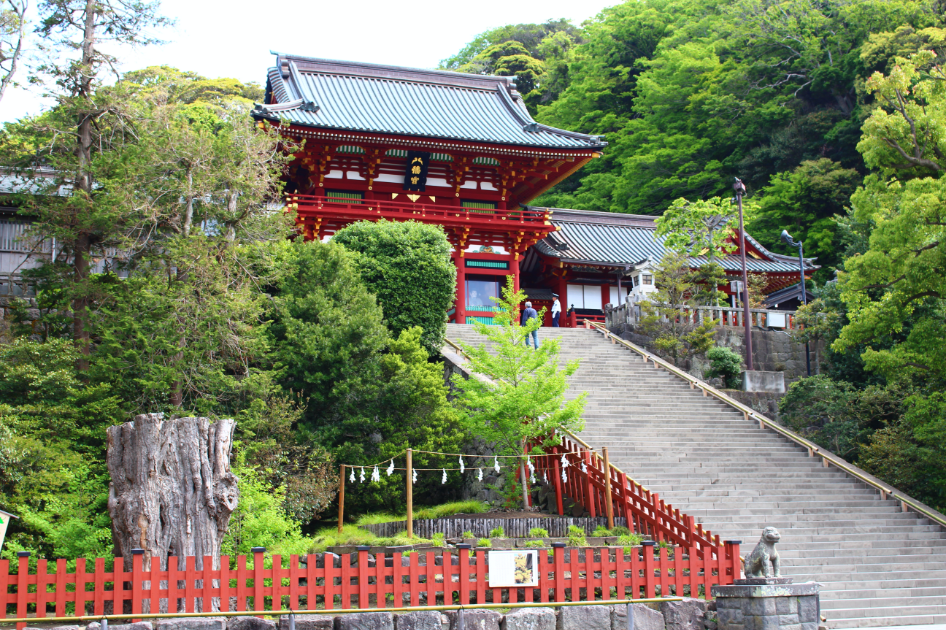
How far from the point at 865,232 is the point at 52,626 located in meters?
23.6

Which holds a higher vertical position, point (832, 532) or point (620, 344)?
point (620, 344)

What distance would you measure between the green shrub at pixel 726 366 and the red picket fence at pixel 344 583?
11.7 m

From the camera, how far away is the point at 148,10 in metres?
15.4

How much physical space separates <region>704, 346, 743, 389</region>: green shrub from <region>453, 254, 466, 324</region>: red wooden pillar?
777 cm

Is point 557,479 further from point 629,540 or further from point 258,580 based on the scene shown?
point 258,580

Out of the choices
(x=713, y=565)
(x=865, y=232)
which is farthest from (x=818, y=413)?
(x=713, y=565)

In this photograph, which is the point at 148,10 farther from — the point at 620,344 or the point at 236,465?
the point at 620,344

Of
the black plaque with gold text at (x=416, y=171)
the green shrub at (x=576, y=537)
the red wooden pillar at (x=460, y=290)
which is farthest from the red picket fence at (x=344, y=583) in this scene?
the black plaque with gold text at (x=416, y=171)

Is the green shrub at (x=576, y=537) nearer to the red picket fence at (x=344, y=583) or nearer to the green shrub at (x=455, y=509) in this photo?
the red picket fence at (x=344, y=583)

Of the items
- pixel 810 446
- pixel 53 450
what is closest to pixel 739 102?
pixel 810 446

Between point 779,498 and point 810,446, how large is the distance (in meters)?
2.53

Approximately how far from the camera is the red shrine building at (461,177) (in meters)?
25.4

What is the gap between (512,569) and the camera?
31.0ft

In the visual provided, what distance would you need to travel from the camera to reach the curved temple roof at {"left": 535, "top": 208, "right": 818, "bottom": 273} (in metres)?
28.8
